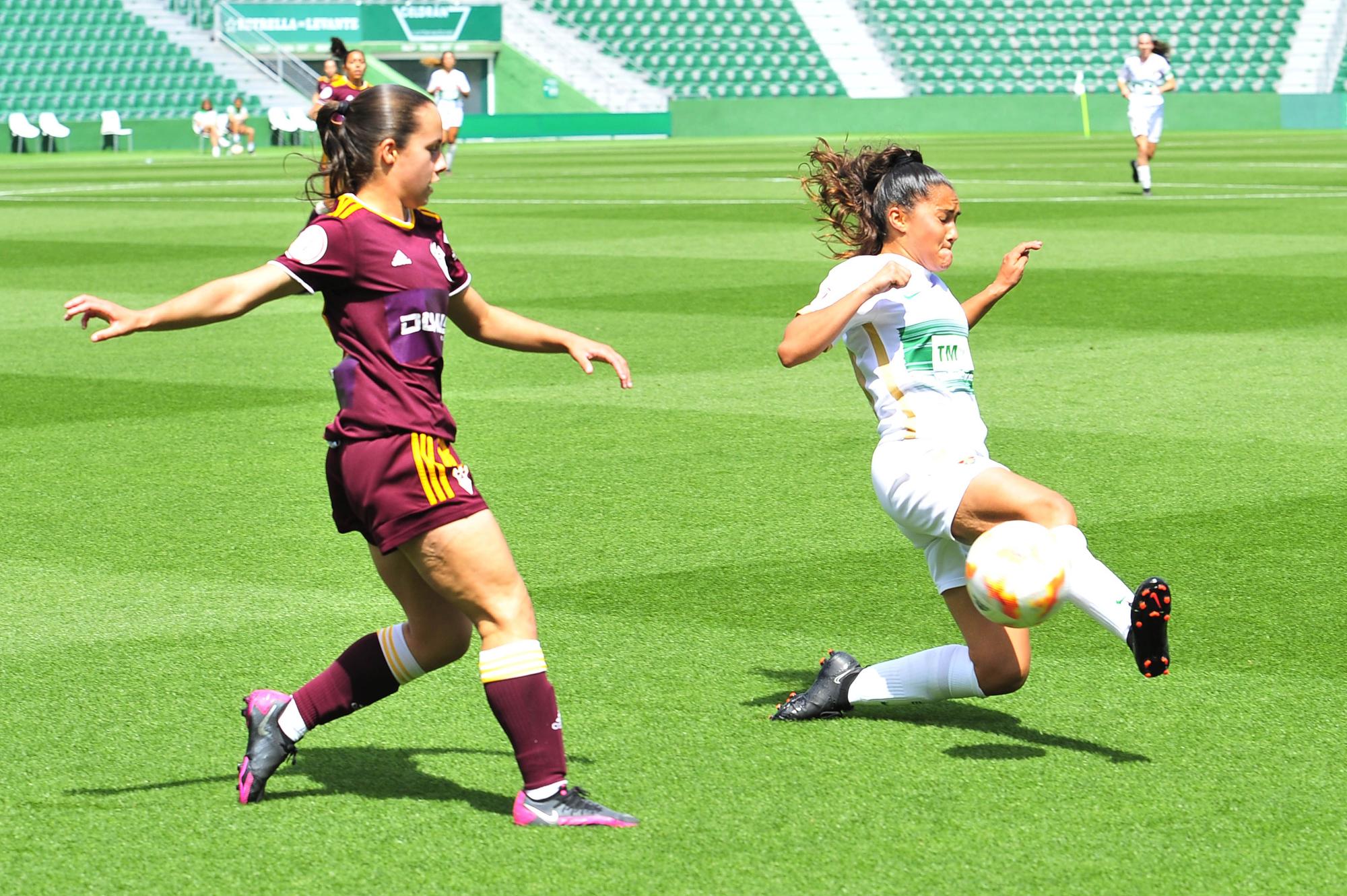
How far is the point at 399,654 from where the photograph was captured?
4590 millimetres

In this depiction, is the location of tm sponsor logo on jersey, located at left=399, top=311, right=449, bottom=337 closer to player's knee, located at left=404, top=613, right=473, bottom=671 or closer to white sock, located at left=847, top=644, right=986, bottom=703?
player's knee, located at left=404, top=613, right=473, bottom=671

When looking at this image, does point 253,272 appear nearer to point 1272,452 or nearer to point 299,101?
point 1272,452

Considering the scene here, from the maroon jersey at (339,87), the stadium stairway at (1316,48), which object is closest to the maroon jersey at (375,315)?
the maroon jersey at (339,87)

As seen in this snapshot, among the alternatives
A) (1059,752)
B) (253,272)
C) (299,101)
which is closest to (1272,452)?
(1059,752)

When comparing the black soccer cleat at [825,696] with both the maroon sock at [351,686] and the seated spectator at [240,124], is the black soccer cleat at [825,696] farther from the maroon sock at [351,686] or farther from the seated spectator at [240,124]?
the seated spectator at [240,124]

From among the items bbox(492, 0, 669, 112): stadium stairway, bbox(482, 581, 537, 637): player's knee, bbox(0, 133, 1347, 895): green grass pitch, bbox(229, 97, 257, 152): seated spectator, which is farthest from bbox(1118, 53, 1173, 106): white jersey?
bbox(492, 0, 669, 112): stadium stairway

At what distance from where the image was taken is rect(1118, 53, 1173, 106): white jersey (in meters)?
27.4

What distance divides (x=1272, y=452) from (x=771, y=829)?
5.19 m

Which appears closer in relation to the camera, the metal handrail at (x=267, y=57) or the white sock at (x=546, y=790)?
the white sock at (x=546, y=790)

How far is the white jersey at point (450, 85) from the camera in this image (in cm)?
3525

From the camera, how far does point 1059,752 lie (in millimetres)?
4824

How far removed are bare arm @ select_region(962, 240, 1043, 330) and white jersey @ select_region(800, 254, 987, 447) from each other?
280 mm

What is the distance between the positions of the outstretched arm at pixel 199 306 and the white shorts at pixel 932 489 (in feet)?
5.09

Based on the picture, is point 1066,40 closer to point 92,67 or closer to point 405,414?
point 92,67
